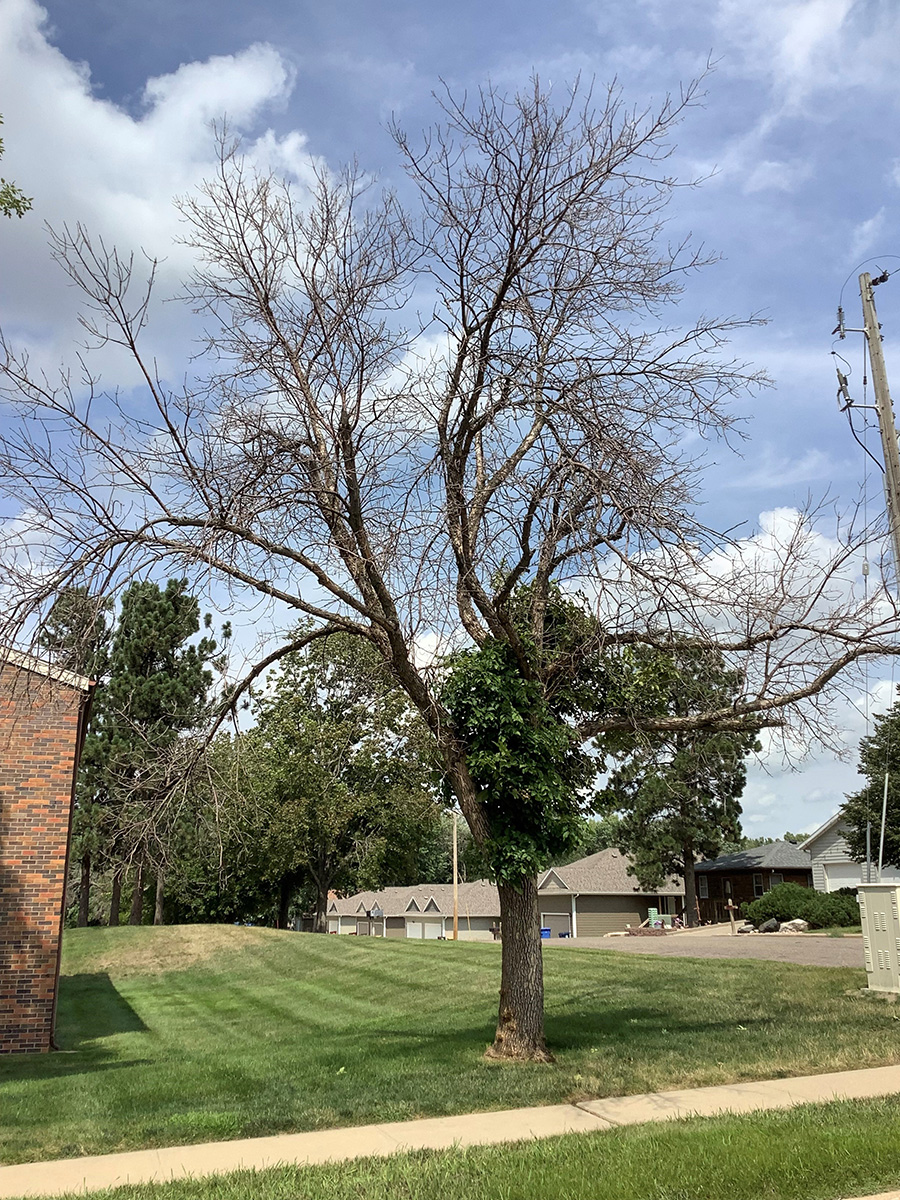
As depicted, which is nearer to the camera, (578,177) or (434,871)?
(578,177)

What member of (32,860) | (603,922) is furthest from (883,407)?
(603,922)

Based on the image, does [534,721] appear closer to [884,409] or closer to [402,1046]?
[402,1046]

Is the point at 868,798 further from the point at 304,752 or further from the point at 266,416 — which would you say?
the point at 266,416

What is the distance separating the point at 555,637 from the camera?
37.6 feet

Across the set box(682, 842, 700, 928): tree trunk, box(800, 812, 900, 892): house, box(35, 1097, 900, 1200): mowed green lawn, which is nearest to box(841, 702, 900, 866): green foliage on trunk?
box(800, 812, 900, 892): house

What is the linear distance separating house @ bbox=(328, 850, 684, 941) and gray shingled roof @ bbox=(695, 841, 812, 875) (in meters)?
2.34

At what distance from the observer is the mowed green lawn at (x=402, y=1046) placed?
7992 mm

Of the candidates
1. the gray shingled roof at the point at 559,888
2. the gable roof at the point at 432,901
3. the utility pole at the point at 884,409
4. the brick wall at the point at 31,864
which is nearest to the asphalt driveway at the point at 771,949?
the utility pole at the point at 884,409

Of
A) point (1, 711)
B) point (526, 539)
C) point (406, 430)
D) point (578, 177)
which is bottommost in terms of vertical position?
point (1, 711)

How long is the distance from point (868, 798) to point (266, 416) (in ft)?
103

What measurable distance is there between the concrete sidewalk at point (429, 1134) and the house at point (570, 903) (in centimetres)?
3992

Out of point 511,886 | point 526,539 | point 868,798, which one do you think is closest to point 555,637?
point 526,539

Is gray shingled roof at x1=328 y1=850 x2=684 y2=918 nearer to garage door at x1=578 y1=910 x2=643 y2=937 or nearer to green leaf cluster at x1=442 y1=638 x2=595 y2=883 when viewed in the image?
garage door at x1=578 y1=910 x2=643 y2=937

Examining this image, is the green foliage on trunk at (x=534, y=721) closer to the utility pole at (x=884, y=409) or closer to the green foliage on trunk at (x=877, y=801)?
the utility pole at (x=884, y=409)
